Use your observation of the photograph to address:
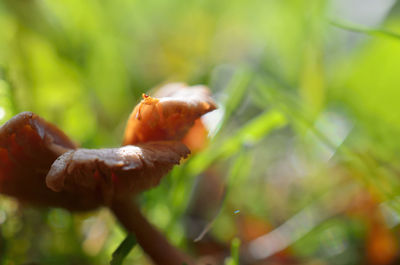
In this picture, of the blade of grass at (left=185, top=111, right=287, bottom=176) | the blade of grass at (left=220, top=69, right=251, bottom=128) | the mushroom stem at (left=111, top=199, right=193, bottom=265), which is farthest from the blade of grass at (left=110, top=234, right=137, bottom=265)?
the blade of grass at (left=220, top=69, right=251, bottom=128)

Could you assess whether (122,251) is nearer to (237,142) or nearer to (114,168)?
(114,168)

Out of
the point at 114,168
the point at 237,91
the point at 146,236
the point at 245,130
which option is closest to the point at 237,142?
the point at 245,130

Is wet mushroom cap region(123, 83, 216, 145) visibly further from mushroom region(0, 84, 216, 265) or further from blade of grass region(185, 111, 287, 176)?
blade of grass region(185, 111, 287, 176)

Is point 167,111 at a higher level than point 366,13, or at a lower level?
higher

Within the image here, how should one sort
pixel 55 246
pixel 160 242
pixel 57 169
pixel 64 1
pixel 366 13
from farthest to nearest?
pixel 366 13, pixel 64 1, pixel 55 246, pixel 160 242, pixel 57 169

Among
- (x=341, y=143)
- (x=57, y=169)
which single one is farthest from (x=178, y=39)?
(x=57, y=169)

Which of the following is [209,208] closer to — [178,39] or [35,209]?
[35,209]

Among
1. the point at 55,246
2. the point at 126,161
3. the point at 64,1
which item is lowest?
the point at 55,246
